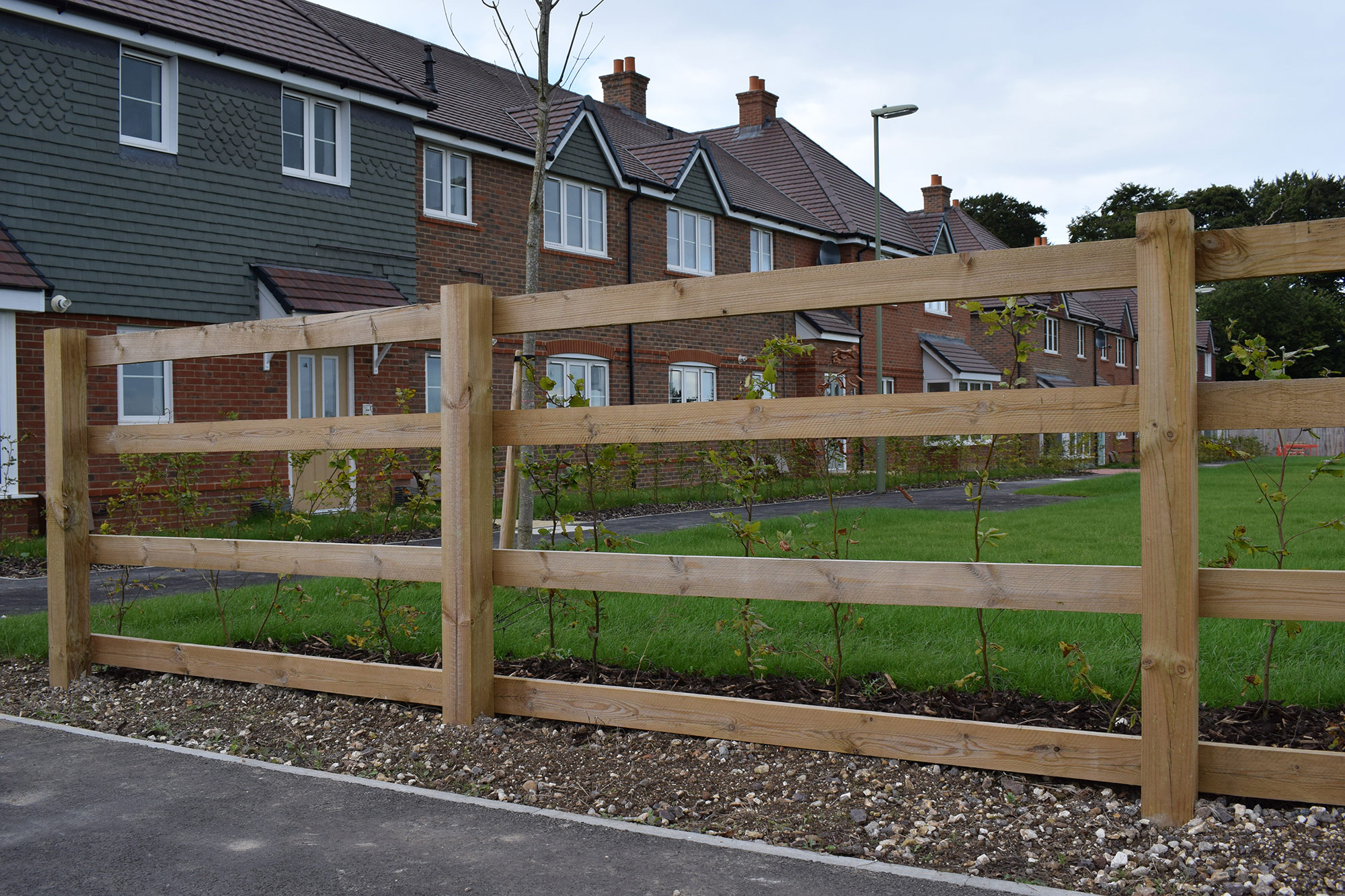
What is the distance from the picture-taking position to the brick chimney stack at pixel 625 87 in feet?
96.8

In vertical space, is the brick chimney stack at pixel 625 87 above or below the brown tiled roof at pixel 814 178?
above

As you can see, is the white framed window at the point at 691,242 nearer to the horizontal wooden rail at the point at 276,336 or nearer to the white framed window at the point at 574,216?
the white framed window at the point at 574,216

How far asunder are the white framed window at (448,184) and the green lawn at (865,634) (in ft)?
33.0

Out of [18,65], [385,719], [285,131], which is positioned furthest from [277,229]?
[385,719]

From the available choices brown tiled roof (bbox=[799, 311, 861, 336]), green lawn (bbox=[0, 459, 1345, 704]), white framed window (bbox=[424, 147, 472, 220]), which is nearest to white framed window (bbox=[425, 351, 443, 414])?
white framed window (bbox=[424, 147, 472, 220])

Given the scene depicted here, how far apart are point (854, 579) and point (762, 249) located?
887 inches

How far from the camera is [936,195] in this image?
3962 centimetres

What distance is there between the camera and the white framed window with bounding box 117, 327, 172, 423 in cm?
1309

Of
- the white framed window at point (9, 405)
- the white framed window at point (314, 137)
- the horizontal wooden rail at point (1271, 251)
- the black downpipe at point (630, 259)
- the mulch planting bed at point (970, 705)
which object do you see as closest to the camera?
the horizontal wooden rail at point (1271, 251)

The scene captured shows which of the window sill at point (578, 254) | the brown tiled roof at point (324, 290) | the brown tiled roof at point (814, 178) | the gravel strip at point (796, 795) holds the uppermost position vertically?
the brown tiled roof at point (814, 178)

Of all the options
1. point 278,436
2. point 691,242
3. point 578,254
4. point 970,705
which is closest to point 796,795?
point 970,705

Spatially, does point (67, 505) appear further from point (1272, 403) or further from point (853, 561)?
point (1272, 403)

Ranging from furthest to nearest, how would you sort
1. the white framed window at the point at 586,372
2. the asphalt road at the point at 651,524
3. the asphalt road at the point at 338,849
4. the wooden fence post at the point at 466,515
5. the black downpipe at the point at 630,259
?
the black downpipe at the point at 630,259
the white framed window at the point at 586,372
the asphalt road at the point at 651,524
the wooden fence post at the point at 466,515
the asphalt road at the point at 338,849

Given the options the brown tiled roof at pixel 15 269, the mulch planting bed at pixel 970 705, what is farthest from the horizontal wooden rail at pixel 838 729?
the brown tiled roof at pixel 15 269
